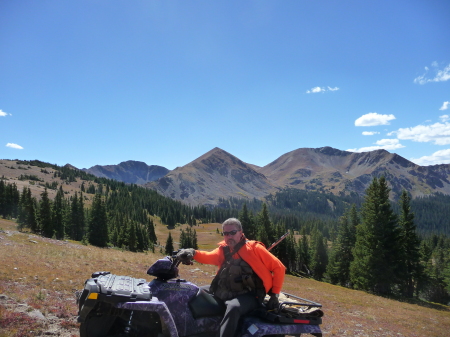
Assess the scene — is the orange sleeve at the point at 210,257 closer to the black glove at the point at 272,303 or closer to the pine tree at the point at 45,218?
the black glove at the point at 272,303

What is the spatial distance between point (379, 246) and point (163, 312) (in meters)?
30.0

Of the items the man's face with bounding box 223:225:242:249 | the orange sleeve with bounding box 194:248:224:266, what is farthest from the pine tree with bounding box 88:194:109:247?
the man's face with bounding box 223:225:242:249

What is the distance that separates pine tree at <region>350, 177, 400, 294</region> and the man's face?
28.5m

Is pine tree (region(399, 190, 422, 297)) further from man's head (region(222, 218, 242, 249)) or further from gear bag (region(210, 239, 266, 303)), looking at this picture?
man's head (region(222, 218, 242, 249))

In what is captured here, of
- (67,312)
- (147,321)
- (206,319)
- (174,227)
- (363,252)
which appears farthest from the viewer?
(174,227)

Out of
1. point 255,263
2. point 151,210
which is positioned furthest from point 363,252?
point 151,210

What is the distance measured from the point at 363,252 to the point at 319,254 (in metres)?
32.4

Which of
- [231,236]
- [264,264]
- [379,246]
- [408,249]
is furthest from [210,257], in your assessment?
[408,249]

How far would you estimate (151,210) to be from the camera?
157000mm

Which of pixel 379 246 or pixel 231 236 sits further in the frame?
pixel 379 246

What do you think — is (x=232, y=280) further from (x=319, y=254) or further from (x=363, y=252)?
(x=319, y=254)

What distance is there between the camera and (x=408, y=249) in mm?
29297

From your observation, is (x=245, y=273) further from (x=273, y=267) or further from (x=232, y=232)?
(x=232, y=232)

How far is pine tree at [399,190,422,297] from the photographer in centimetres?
2850
